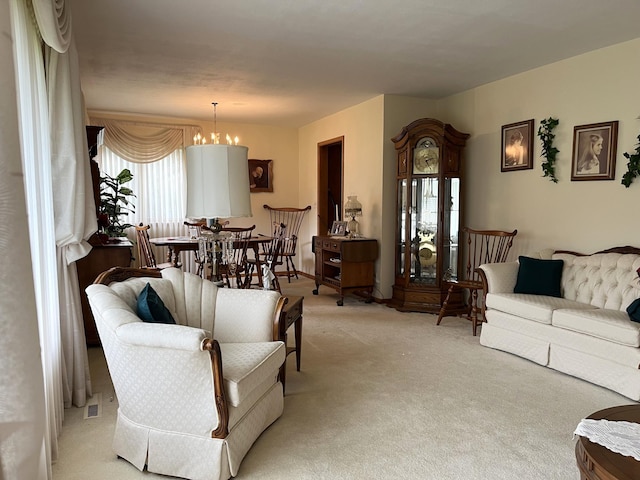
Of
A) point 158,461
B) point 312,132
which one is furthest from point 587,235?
point 312,132

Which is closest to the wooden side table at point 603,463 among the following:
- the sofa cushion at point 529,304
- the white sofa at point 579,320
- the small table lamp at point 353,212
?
the white sofa at point 579,320

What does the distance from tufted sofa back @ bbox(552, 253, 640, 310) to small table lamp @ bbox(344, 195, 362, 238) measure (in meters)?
2.58

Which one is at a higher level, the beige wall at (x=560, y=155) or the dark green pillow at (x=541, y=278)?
the beige wall at (x=560, y=155)

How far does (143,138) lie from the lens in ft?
22.3

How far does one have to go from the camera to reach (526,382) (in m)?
3.27

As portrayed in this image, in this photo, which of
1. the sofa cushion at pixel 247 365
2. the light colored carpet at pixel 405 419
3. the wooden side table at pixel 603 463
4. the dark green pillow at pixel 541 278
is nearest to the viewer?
the wooden side table at pixel 603 463

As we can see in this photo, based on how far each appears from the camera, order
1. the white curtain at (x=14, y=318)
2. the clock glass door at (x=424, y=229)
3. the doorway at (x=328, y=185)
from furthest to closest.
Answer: the doorway at (x=328, y=185)
the clock glass door at (x=424, y=229)
the white curtain at (x=14, y=318)

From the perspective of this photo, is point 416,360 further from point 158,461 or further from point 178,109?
point 178,109

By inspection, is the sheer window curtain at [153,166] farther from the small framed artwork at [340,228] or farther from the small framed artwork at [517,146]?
the small framed artwork at [517,146]

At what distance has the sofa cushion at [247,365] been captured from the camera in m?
2.08

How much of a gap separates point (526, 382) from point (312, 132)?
532 centimetres

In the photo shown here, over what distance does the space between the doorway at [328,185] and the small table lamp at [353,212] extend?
3.57 ft

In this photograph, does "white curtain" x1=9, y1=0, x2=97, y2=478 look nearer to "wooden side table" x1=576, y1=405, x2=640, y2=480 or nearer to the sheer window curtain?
"wooden side table" x1=576, y1=405, x2=640, y2=480

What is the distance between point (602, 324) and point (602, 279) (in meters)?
0.68
